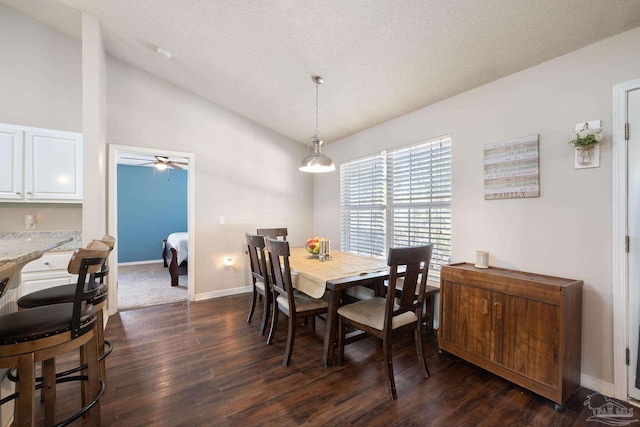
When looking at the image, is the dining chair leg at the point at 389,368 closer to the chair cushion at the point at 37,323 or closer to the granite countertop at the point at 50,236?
the chair cushion at the point at 37,323

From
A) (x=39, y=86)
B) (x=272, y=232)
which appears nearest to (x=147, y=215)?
(x=39, y=86)

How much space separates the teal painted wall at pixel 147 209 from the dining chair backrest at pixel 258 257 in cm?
498

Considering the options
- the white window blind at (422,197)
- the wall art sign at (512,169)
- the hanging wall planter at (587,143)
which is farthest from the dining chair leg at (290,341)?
the hanging wall planter at (587,143)

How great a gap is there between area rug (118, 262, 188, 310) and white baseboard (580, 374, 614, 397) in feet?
14.4

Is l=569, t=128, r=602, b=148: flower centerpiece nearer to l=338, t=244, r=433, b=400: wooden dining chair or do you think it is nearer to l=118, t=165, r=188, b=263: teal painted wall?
l=338, t=244, r=433, b=400: wooden dining chair

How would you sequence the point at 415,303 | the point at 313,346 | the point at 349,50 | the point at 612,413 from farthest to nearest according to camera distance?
the point at 313,346, the point at 349,50, the point at 415,303, the point at 612,413

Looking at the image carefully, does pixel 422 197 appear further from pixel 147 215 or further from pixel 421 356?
pixel 147 215

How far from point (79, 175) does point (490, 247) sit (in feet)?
14.4

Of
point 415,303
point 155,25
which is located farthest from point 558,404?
point 155,25

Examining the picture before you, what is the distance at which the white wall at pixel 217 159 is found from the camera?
3521 millimetres

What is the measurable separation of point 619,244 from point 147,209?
802cm

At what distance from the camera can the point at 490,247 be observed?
8.06 feet

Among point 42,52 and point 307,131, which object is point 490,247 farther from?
point 42,52

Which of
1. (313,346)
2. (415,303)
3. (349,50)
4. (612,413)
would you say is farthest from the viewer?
(313,346)
